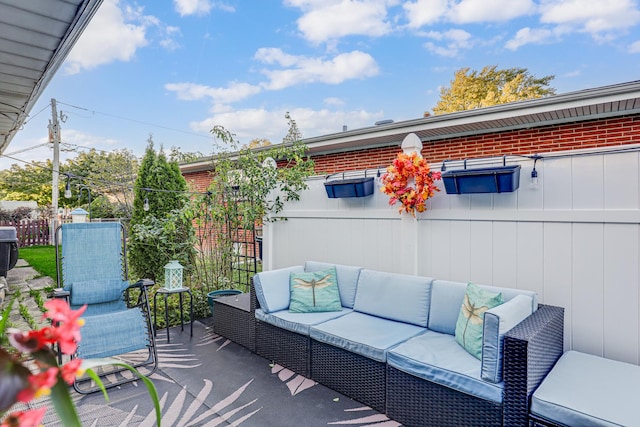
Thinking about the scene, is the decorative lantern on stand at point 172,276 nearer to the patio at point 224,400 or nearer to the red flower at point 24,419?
the patio at point 224,400

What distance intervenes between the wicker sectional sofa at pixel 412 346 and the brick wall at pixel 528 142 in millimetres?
3068

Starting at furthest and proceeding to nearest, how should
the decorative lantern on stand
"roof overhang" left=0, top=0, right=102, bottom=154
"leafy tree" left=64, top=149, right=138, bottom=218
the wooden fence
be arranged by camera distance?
the wooden fence → "leafy tree" left=64, top=149, right=138, bottom=218 → the decorative lantern on stand → "roof overhang" left=0, top=0, right=102, bottom=154

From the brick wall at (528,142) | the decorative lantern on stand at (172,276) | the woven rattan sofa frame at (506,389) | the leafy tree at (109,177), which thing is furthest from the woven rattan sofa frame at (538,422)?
the leafy tree at (109,177)

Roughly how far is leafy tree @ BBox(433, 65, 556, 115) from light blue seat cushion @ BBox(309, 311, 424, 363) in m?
13.8

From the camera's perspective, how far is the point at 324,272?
393cm

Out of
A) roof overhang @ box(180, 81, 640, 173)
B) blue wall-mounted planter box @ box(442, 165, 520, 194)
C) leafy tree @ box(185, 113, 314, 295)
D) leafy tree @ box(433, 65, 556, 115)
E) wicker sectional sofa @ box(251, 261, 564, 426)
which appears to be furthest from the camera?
leafy tree @ box(433, 65, 556, 115)

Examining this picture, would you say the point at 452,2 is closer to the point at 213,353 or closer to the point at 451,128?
the point at 451,128

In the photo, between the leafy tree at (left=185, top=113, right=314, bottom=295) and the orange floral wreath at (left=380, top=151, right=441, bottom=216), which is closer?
the orange floral wreath at (left=380, top=151, right=441, bottom=216)

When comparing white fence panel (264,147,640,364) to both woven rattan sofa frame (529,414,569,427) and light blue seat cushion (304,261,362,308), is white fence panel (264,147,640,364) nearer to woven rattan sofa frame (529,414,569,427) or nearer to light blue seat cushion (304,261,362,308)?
light blue seat cushion (304,261,362,308)

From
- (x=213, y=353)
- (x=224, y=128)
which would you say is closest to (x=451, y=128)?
(x=224, y=128)

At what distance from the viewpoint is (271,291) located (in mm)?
3762

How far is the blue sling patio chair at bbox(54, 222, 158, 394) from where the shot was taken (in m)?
3.16

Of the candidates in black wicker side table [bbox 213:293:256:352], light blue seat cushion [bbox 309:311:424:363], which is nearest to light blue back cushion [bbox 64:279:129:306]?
black wicker side table [bbox 213:293:256:352]

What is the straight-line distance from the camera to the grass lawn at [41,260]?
27.1 feet
